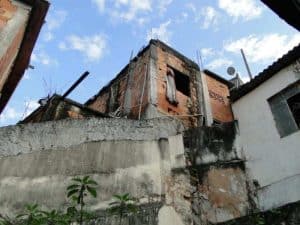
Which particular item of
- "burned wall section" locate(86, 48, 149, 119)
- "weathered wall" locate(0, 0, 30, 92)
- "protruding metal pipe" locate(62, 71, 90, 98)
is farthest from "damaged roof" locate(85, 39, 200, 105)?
"weathered wall" locate(0, 0, 30, 92)

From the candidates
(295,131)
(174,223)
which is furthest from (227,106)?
(174,223)

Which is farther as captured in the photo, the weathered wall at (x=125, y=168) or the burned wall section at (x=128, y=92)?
the burned wall section at (x=128, y=92)

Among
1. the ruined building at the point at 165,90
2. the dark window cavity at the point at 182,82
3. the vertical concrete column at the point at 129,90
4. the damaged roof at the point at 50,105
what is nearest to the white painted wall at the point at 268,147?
the ruined building at the point at 165,90

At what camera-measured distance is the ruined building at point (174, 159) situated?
289 inches

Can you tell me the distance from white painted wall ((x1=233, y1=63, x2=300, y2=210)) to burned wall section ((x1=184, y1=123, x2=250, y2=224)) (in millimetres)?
353

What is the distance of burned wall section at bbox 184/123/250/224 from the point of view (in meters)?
7.92

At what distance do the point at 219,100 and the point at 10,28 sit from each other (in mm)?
8891

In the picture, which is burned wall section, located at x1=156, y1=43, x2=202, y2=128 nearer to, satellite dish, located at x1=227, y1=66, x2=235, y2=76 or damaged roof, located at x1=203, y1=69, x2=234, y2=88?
damaged roof, located at x1=203, y1=69, x2=234, y2=88

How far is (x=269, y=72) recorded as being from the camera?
32.3 ft

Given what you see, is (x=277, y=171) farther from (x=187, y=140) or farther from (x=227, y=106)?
(x=227, y=106)

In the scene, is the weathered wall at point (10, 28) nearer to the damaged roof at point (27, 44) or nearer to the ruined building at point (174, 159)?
the damaged roof at point (27, 44)

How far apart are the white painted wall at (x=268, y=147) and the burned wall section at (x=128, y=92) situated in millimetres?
2957

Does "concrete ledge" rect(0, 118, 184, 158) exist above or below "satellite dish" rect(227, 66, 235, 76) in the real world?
below

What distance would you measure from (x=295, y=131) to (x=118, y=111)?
5.66 m
